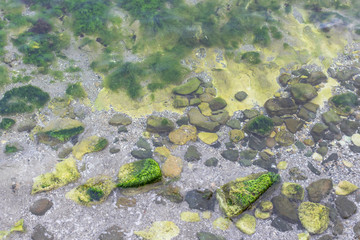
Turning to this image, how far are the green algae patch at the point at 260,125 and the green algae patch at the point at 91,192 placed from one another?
8.70 ft

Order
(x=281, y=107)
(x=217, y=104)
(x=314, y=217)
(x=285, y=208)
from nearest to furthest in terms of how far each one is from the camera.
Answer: (x=314, y=217), (x=285, y=208), (x=281, y=107), (x=217, y=104)

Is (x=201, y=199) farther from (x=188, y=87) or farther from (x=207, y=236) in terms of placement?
(x=188, y=87)

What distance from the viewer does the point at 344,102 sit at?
534 cm

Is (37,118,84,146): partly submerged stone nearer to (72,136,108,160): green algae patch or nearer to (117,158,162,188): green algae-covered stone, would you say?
(72,136,108,160): green algae patch

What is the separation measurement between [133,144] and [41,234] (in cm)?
194

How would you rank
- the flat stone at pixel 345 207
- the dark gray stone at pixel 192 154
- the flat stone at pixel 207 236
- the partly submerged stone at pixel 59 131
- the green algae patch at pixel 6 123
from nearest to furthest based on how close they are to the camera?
the flat stone at pixel 207 236 → the flat stone at pixel 345 207 → the dark gray stone at pixel 192 154 → the partly submerged stone at pixel 59 131 → the green algae patch at pixel 6 123

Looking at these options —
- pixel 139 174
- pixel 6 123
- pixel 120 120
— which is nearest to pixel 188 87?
pixel 120 120

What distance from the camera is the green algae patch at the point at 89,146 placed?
462cm

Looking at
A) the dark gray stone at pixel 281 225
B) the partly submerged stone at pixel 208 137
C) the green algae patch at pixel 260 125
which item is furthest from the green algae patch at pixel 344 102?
the dark gray stone at pixel 281 225

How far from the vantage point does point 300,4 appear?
292 inches

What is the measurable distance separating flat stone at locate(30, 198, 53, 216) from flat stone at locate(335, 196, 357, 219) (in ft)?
14.2

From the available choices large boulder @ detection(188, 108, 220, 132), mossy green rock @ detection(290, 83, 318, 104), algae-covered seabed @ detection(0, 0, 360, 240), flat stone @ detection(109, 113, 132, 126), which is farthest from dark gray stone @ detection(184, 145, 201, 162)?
mossy green rock @ detection(290, 83, 318, 104)

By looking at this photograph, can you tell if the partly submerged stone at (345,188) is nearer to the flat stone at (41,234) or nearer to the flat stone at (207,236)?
the flat stone at (207,236)

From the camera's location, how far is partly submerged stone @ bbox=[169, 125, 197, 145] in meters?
4.84
